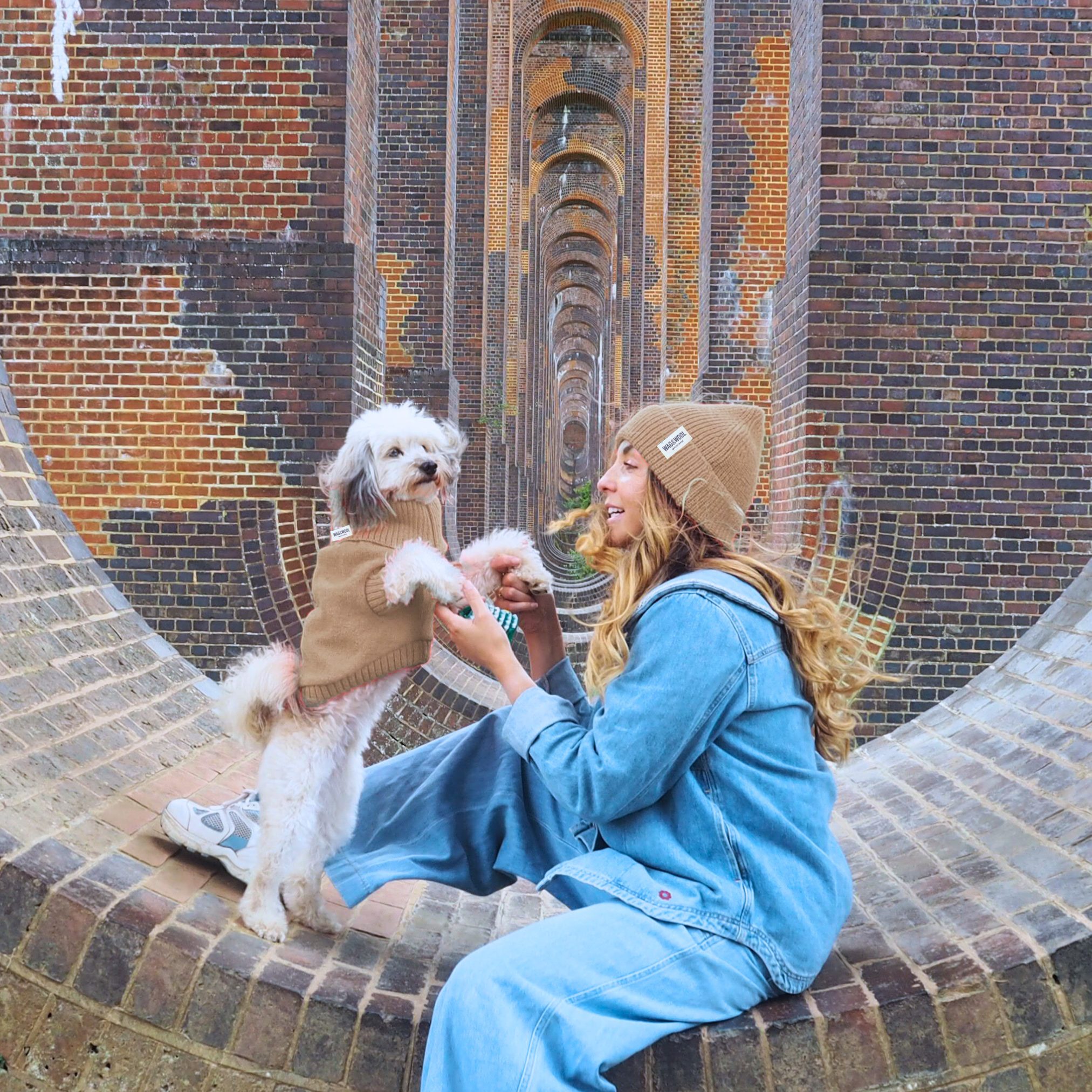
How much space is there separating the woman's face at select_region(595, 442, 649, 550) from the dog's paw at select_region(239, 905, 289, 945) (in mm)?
1166

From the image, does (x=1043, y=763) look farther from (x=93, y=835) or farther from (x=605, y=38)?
(x=605, y=38)

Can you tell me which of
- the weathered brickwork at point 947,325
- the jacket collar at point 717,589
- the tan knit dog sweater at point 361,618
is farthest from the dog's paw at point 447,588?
the weathered brickwork at point 947,325

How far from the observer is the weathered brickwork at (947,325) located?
705cm

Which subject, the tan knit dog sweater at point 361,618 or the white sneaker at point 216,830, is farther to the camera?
the white sneaker at point 216,830

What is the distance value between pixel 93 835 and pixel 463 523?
14.7 metres

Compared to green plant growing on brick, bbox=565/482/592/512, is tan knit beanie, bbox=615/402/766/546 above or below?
above

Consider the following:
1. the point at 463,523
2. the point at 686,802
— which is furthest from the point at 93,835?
the point at 463,523

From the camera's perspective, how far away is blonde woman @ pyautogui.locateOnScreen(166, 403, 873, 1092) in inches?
85.4

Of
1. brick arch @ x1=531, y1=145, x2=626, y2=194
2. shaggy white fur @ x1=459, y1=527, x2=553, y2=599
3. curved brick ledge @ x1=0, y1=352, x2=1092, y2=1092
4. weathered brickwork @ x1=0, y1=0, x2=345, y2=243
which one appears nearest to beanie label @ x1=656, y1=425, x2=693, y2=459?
shaggy white fur @ x1=459, y1=527, x2=553, y2=599

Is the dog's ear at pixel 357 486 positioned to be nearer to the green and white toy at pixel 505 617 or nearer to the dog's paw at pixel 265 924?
the green and white toy at pixel 505 617

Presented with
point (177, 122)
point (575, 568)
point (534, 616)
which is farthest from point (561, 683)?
point (575, 568)

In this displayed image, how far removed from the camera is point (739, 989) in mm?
2430

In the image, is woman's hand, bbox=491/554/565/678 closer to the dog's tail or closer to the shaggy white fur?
the shaggy white fur

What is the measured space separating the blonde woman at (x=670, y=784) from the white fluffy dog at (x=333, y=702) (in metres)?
0.25
